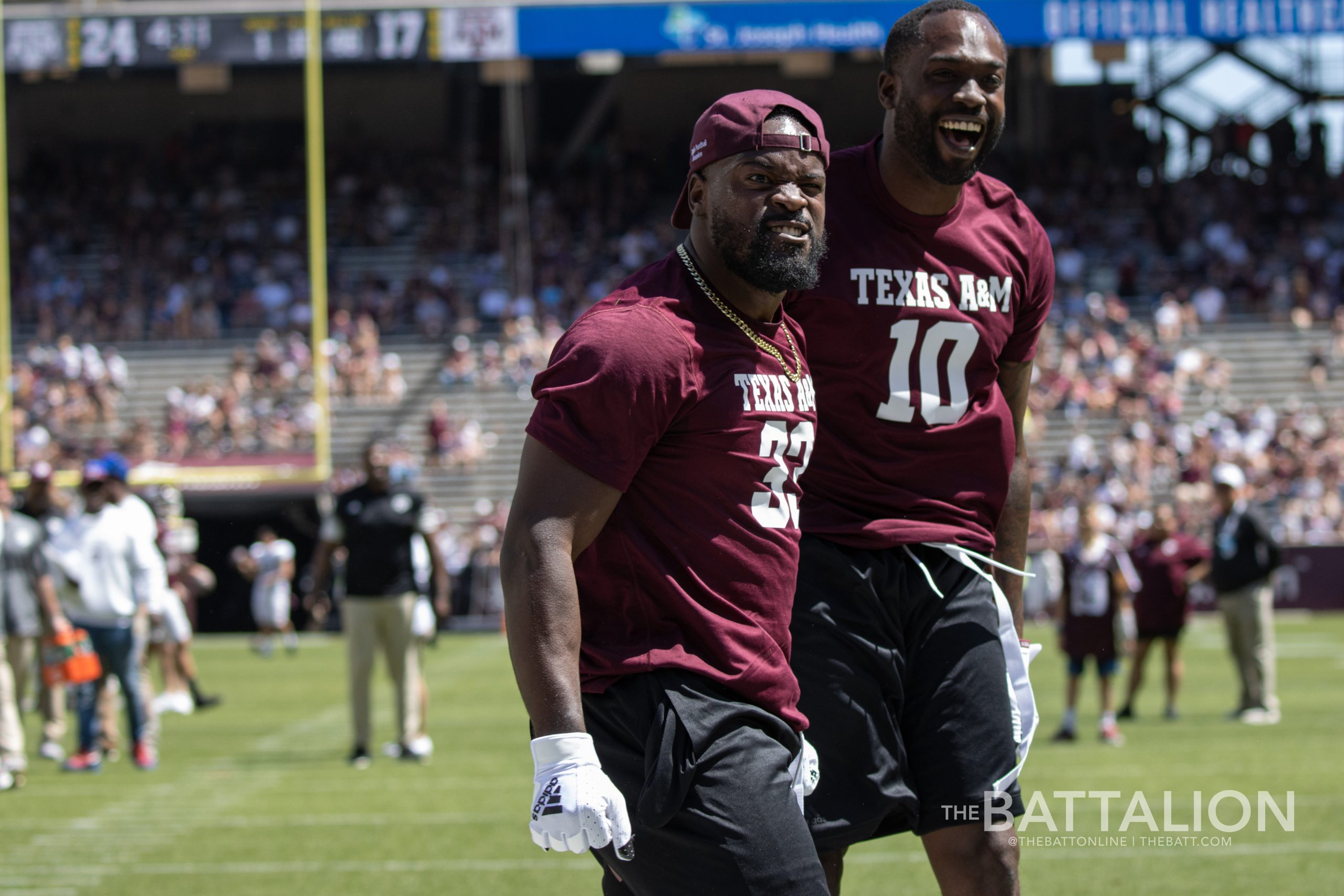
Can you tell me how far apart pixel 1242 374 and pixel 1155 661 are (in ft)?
37.8

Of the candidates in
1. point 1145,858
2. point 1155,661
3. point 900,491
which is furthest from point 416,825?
point 1155,661

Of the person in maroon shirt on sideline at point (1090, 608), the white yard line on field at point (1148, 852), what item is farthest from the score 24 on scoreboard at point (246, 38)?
the white yard line on field at point (1148, 852)

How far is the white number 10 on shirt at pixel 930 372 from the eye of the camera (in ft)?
12.4

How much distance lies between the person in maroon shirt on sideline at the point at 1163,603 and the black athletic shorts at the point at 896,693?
907 cm

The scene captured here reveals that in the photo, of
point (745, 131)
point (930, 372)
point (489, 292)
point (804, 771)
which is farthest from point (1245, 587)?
point (489, 292)

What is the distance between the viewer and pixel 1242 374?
91.8ft

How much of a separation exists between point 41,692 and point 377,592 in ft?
8.70

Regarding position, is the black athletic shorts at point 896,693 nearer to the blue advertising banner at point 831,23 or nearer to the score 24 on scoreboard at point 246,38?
the score 24 on scoreboard at point 246,38

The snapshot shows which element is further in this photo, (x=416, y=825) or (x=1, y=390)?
(x=1, y=390)

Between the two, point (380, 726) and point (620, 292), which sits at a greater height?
point (620, 292)

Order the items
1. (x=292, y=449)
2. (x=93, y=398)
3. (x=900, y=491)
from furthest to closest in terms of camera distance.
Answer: (x=93, y=398) → (x=292, y=449) → (x=900, y=491)

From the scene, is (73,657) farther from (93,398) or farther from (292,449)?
(93,398)

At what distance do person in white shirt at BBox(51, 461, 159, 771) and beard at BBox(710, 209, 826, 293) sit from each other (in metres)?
7.83

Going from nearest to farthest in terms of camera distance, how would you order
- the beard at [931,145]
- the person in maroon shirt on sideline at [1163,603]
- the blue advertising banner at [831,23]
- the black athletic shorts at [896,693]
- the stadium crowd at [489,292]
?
1. the black athletic shorts at [896,693]
2. the beard at [931,145]
3. the person in maroon shirt on sideline at [1163,603]
4. the stadium crowd at [489,292]
5. the blue advertising banner at [831,23]
